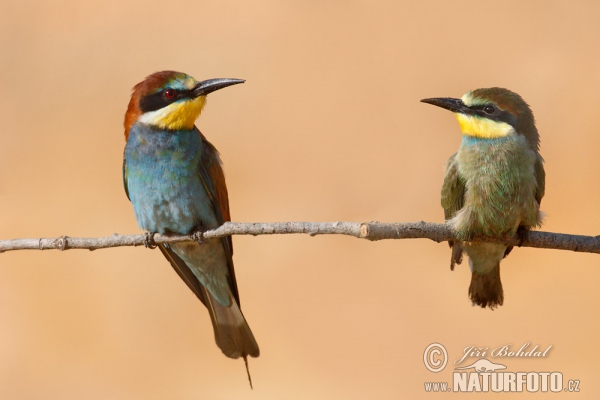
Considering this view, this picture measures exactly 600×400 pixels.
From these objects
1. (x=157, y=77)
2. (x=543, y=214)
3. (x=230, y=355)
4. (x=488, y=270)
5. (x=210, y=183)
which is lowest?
(x=230, y=355)

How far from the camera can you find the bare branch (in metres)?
1.37

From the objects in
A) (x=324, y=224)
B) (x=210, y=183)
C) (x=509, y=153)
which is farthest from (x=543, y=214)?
(x=210, y=183)

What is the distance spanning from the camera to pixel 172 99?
2.00 meters

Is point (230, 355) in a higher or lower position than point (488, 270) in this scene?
lower

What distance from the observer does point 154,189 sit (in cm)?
201

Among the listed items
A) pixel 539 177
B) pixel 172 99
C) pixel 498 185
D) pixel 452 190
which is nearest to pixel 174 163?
pixel 172 99

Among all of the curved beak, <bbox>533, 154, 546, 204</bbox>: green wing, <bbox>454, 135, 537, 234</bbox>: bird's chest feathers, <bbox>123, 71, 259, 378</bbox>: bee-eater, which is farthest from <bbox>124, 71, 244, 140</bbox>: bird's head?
<bbox>533, 154, 546, 204</bbox>: green wing

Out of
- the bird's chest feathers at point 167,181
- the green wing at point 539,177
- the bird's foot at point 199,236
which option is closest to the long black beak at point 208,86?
the bird's chest feathers at point 167,181

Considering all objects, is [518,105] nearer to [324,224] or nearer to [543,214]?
[543,214]

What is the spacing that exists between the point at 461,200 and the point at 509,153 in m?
0.16

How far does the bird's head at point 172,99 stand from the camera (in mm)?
1985

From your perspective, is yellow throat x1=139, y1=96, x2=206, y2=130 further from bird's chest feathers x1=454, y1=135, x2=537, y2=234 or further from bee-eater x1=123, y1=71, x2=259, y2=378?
bird's chest feathers x1=454, y1=135, x2=537, y2=234

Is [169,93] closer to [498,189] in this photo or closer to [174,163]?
[174,163]

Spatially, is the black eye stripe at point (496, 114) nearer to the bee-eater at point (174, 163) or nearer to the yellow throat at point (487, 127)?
the yellow throat at point (487, 127)
